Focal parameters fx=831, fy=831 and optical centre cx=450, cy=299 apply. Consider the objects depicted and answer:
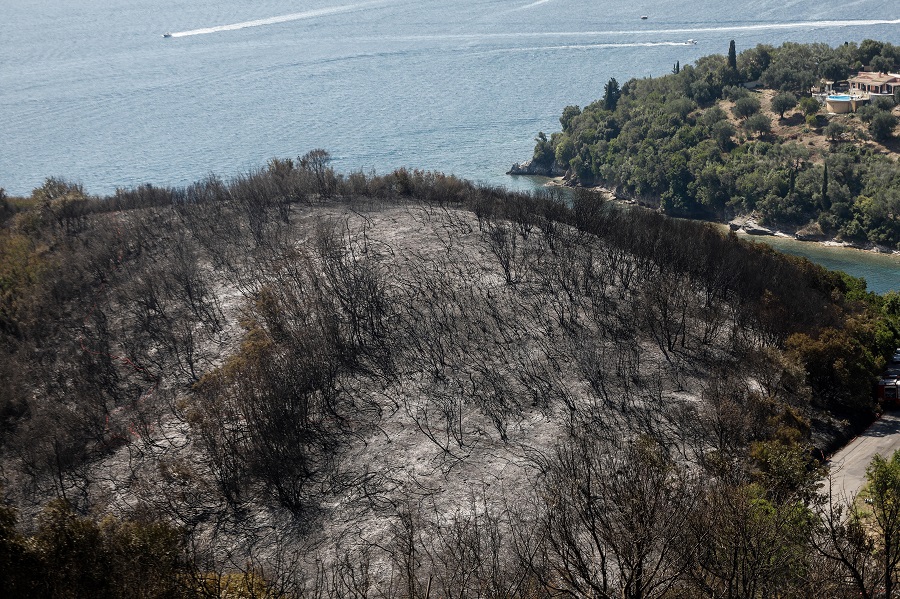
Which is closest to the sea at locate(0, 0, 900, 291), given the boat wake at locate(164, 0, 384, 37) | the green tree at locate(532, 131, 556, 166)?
the boat wake at locate(164, 0, 384, 37)

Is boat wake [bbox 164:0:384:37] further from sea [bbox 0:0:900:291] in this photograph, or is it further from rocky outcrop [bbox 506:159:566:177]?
rocky outcrop [bbox 506:159:566:177]

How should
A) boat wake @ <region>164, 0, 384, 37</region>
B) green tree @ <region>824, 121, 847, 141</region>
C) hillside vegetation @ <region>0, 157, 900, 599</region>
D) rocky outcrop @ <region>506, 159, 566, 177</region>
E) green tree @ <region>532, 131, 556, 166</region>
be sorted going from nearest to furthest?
1. hillside vegetation @ <region>0, 157, 900, 599</region>
2. green tree @ <region>824, 121, 847, 141</region>
3. rocky outcrop @ <region>506, 159, 566, 177</region>
4. green tree @ <region>532, 131, 556, 166</region>
5. boat wake @ <region>164, 0, 384, 37</region>

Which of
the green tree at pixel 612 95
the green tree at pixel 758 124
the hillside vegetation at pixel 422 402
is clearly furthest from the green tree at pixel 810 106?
the hillside vegetation at pixel 422 402

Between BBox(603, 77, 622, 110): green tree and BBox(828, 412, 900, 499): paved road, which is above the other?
BBox(603, 77, 622, 110): green tree

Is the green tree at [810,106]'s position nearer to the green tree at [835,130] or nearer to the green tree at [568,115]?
the green tree at [835,130]

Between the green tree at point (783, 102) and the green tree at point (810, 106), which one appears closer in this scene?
the green tree at point (810, 106)

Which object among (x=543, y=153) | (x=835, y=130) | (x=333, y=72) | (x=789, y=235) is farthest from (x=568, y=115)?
(x=333, y=72)

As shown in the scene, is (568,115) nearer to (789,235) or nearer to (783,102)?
(783,102)
